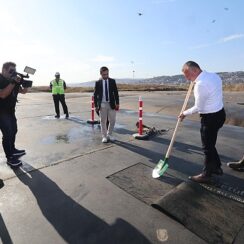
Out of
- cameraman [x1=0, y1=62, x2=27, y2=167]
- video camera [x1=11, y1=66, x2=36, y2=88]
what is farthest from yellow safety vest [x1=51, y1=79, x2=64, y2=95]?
video camera [x1=11, y1=66, x2=36, y2=88]

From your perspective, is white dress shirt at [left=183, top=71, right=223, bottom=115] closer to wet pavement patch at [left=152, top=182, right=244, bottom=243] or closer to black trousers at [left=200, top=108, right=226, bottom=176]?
black trousers at [left=200, top=108, right=226, bottom=176]

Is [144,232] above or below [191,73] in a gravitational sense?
below

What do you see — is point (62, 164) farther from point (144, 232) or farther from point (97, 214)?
point (144, 232)

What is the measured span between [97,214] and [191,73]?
2.57m

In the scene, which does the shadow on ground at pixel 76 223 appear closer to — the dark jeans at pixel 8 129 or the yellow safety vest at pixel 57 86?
the dark jeans at pixel 8 129

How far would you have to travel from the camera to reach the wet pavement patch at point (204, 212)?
304 centimetres

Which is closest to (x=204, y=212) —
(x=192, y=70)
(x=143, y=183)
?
(x=143, y=183)

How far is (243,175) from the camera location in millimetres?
4633

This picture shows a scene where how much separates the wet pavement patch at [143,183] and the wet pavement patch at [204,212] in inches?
9.3

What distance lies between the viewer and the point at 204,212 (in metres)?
3.40

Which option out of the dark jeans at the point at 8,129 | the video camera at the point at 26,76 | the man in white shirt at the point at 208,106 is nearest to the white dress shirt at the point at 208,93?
the man in white shirt at the point at 208,106

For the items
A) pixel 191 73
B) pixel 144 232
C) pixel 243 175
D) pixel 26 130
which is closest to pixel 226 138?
pixel 243 175

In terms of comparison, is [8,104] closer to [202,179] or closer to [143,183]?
[143,183]

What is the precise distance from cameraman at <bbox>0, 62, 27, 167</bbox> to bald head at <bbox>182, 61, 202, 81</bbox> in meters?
2.92
